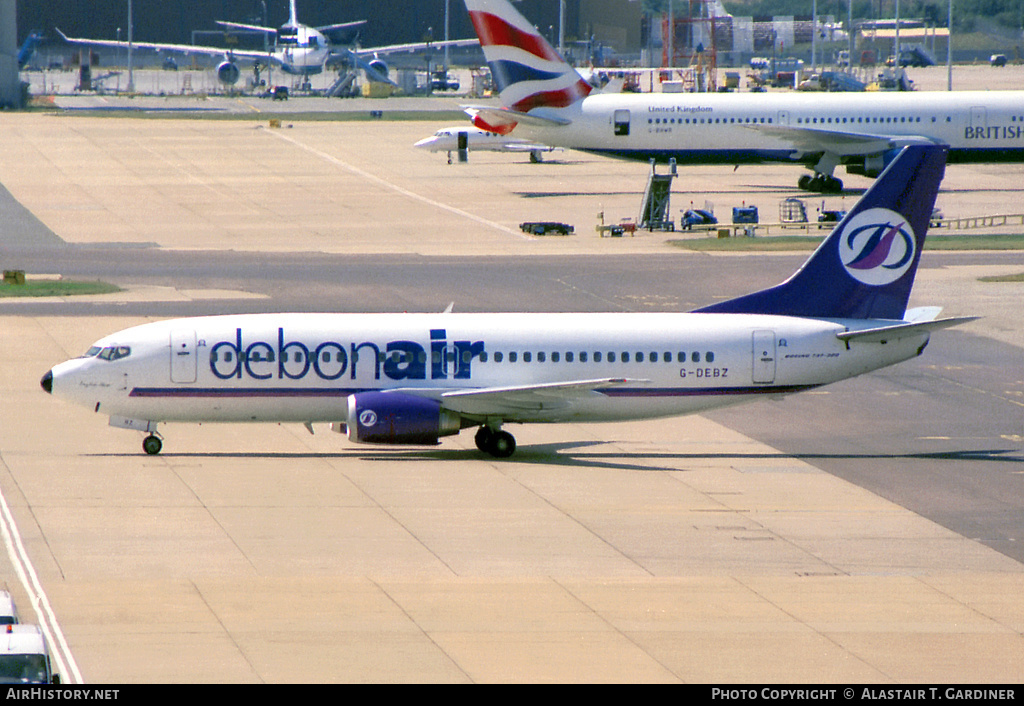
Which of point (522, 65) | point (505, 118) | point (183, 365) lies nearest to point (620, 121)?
point (522, 65)

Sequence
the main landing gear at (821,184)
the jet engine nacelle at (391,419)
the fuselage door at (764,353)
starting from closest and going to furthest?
A: the jet engine nacelle at (391,419) < the fuselage door at (764,353) < the main landing gear at (821,184)

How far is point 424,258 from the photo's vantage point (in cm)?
8200

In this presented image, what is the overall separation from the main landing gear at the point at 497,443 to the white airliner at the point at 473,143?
79.8m

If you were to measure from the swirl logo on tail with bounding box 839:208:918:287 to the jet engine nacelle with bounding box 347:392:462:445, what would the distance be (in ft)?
40.6

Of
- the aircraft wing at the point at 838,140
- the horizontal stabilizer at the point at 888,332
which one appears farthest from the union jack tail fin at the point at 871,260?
the aircraft wing at the point at 838,140

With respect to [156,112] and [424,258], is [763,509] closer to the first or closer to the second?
[424,258]

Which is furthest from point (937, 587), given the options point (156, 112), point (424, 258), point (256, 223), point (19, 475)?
point (156, 112)

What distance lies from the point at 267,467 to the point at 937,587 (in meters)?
17.5

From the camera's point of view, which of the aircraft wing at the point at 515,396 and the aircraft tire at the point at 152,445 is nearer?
the aircraft wing at the point at 515,396

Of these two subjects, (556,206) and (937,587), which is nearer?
(937,587)

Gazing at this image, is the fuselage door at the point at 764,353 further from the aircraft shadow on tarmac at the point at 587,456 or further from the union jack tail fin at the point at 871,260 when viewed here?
the aircraft shadow on tarmac at the point at 587,456

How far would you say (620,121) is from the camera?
10181 cm

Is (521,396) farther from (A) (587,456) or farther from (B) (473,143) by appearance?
(B) (473,143)

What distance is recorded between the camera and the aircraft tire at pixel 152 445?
42.0m
